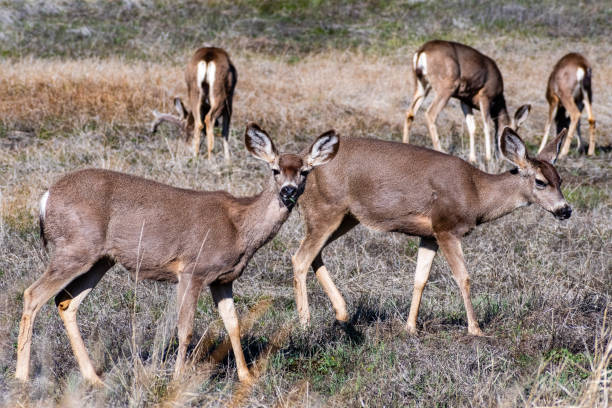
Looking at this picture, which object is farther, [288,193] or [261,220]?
[261,220]

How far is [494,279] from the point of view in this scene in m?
7.41

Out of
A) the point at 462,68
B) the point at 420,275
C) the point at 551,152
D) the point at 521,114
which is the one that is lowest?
the point at 420,275

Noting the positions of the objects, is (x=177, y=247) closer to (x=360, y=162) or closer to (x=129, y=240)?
(x=129, y=240)

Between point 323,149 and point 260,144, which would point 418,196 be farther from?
point 260,144

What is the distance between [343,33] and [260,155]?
20.2m

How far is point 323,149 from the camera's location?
5.34m

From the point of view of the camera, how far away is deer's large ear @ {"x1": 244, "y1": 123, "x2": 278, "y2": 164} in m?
5.18

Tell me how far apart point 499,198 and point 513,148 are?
0.42 meters

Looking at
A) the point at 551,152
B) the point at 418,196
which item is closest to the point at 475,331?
the point at 418,196

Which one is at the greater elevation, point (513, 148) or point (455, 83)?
point (513, 148)

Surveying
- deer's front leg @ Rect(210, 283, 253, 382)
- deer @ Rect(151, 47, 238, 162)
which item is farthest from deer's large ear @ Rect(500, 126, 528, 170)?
deer @ Rect(151, 47, 238, 162)

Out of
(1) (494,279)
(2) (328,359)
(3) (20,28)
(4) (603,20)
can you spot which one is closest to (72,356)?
(2) (328,359)

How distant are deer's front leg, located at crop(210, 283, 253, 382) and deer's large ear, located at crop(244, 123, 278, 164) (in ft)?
→ 2.80

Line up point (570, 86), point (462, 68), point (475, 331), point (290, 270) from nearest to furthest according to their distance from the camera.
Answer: point (475, 331), point (290, 270), point (462, 68), point (570, 86)
